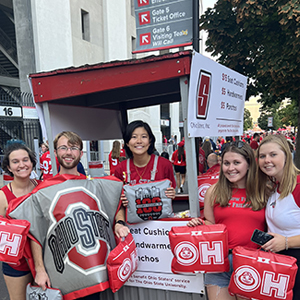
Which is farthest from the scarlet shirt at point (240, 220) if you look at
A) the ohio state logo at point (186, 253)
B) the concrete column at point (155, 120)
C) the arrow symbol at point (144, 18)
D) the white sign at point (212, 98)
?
the concrete column at point (155, 120)

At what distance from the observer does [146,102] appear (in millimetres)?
4418

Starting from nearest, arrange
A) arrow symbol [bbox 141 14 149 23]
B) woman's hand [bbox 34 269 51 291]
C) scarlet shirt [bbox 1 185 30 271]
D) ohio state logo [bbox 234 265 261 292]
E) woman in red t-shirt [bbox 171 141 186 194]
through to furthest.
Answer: ohio state logo [bbox 234 265 261 292] → woman's hand [bbox 34 269 51 291] → scarlet shirt [bbox 1 185 30 271] → arrow symbol [bbox 141 14 149 23] → woman in red t-shirt [bbox 171 141 186 194]

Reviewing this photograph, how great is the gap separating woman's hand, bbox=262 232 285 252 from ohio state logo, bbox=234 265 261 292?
186 mm

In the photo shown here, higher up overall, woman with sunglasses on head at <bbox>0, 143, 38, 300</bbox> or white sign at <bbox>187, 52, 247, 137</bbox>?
white sign at <bbox>187, 52, 247, 137</bbox>

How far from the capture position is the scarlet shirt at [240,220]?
1983mm

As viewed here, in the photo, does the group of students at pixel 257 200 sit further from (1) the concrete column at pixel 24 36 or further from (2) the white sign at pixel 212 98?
(1) the concrete column at pixel 24 36

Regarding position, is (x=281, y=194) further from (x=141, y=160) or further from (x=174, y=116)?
(x=174, y=116)

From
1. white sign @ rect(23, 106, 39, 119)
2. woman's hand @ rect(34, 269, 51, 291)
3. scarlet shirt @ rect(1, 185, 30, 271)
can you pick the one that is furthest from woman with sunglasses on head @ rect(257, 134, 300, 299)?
white sign @ rect(23, 106, 39, 119)

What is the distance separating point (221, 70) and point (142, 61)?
913mm

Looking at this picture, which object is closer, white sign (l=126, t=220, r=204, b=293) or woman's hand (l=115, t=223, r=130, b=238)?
woman's hand (l=115, t=223, r=130, b=238)

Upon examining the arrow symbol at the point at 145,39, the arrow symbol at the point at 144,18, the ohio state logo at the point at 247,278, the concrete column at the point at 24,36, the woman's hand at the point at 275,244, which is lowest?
the ohio state logo at the point at 247,278

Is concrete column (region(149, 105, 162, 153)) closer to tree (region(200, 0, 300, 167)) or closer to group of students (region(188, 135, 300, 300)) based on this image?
tree (region(200, 0, 300, 167))

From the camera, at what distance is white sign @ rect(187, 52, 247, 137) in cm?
222

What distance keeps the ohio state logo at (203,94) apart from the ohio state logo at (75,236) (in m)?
1.29
